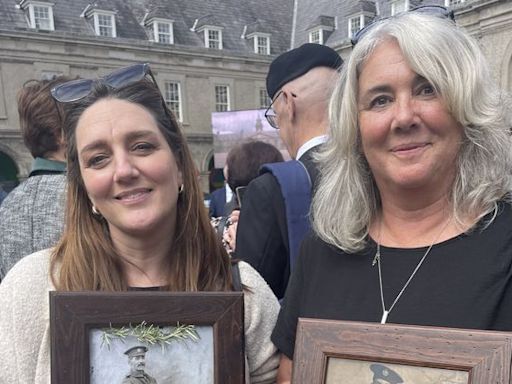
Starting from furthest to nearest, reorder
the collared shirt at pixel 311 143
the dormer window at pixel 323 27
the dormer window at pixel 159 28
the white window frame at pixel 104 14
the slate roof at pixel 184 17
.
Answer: the dormer window at pixel 323 27 → the dormer window at pixel 159 28 → the white window frame at pixel 104 14 → the slate roof at pixel 184 17 → the collared shirt at pixel 311 143

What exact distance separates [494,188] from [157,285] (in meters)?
1.20

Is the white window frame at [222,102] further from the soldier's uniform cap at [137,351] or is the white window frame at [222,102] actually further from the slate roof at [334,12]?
the soldier's uniform cap at [137,351]

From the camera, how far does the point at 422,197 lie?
160cm

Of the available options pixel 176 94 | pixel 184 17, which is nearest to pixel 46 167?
pixel 176 94

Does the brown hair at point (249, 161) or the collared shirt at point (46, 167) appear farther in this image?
the brown hair at point (249, 161)

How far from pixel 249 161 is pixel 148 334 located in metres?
3.11

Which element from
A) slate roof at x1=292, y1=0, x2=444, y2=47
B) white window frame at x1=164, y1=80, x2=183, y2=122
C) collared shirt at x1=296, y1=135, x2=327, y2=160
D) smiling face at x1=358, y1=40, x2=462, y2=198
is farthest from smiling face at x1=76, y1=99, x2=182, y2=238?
white window frame at x1=164, y1=80, x2=183, y2=122

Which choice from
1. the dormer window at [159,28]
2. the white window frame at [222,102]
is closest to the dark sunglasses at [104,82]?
the dormer window at [159,28]

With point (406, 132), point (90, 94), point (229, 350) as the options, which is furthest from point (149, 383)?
point (406, 132)

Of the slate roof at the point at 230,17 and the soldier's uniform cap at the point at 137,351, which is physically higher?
the slate roof at the point at 230,17

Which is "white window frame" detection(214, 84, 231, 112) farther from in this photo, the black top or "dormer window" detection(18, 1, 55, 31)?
the black top

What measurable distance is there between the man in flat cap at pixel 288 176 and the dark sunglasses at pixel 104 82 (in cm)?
87

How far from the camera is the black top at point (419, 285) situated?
138 centimetres

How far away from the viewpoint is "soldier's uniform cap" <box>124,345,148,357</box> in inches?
55.1
